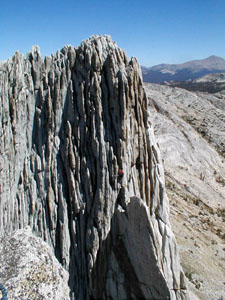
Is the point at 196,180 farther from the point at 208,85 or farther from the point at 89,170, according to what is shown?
the point at 208,85

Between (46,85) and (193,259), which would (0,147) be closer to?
(46,85)

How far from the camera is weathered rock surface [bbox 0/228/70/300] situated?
11008 mm

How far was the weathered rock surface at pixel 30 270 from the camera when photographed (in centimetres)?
1101

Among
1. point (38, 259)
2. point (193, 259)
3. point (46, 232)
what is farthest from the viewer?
point (193, 259)

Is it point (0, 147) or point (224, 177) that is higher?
point (0, 147)

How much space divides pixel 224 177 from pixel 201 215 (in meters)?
16.1

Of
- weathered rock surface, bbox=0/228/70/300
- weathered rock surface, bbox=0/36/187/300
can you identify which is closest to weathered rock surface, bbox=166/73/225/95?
weathered rock surface, bbox=0/36/187/300

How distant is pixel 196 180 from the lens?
37156 mm

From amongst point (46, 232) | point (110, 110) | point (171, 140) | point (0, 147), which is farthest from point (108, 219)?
point (171, 140)

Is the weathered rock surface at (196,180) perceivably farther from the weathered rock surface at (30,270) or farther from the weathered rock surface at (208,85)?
the weathered rock surface at (208,85)

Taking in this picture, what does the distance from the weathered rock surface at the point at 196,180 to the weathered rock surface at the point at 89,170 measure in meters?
7.63

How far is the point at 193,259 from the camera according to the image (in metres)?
19.5

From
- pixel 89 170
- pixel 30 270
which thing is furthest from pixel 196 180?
pixel 30 270

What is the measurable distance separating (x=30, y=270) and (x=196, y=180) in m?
29.8
